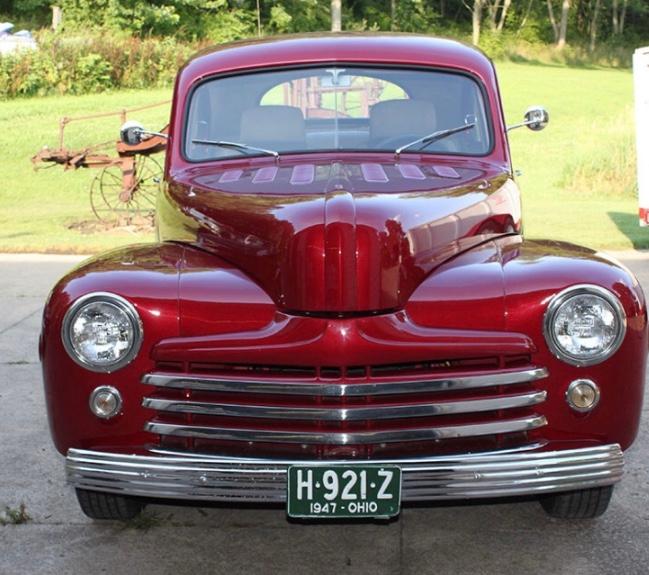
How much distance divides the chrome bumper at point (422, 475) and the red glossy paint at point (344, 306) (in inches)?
4.0

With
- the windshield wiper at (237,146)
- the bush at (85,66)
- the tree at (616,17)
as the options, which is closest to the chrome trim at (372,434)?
the windshield wiper at (237,146)

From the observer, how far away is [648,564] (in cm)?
370

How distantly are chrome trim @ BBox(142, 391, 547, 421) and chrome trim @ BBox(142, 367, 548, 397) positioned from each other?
46 millimetres

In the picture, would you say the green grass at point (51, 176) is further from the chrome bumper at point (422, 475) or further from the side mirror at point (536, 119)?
the chrome bumper at point (422, 475)

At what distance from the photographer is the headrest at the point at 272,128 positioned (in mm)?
4855

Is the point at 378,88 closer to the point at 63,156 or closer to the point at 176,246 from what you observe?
the point at 176,246

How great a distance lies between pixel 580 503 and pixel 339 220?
139 cm

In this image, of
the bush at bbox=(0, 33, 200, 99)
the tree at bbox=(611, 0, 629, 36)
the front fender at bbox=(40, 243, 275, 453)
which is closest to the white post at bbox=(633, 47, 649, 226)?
the front fender at bbox=(40, 243, 275, 453)

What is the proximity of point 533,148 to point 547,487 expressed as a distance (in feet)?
64.8

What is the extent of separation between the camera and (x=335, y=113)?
4934mm

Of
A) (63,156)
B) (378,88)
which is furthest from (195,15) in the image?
(378,88)

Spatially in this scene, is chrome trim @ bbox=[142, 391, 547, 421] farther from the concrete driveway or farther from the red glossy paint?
the concrete driveway

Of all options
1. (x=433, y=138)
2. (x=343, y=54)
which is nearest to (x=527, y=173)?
(x=343, y=54)

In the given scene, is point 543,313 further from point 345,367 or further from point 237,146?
point 237,146
